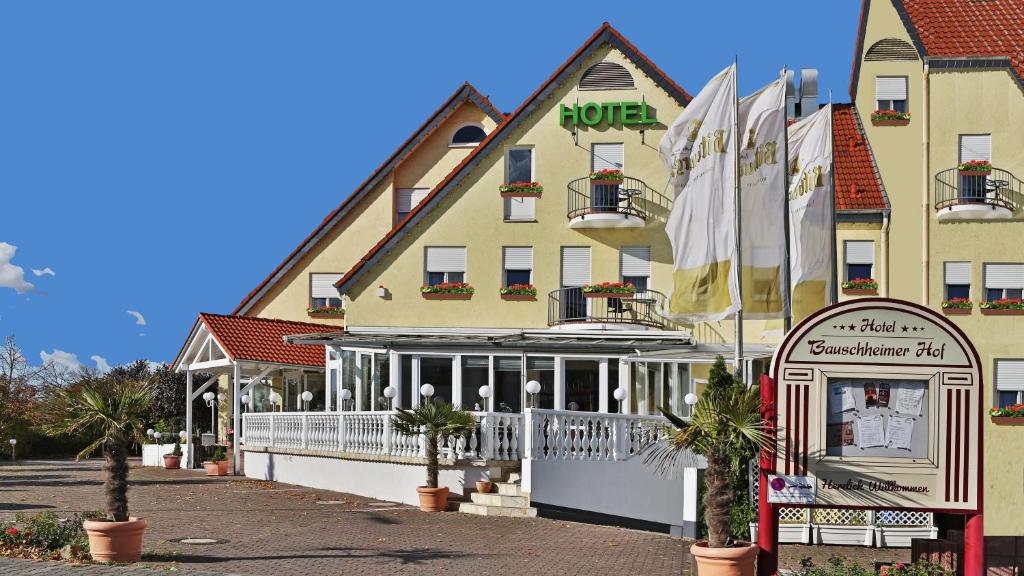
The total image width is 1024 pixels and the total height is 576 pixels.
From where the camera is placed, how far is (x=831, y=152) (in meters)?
20.9

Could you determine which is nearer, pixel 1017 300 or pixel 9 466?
pixel 1017 300

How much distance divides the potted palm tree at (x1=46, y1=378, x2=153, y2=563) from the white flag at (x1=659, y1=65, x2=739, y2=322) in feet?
26.7

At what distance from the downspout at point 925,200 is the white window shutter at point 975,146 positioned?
1.02 meters

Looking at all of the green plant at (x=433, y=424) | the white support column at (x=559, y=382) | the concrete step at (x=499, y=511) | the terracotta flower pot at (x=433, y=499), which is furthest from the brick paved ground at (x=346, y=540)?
the white support column at (x=559, y=382)

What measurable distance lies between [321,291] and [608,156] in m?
11.8

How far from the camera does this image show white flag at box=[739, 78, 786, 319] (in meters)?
19.9

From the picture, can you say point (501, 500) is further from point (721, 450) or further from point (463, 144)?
point (463, 144)

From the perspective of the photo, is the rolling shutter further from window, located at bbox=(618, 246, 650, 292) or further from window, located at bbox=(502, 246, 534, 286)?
window, located at bbox=(618, 246, 650, 292)

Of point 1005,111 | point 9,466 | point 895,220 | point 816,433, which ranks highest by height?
point 1005,111

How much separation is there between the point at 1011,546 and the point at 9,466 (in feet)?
97.9

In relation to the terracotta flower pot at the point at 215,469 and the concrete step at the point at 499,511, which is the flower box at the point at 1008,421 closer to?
the concrete step at the point at 499,511

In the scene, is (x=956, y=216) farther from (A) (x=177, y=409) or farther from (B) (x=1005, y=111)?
(A) (x=177, y=409)

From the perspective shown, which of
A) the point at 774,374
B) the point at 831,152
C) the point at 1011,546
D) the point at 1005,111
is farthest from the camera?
the point at 1005,111

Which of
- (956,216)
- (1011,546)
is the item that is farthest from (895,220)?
(1011,546)
